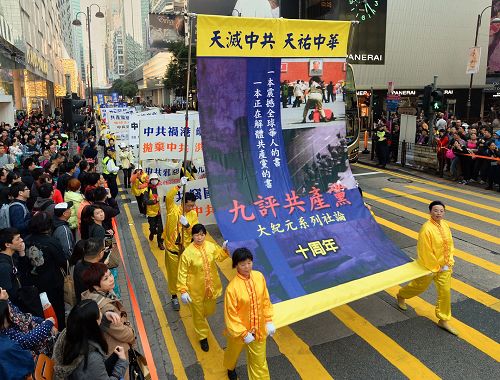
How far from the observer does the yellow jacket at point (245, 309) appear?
4.13 meters

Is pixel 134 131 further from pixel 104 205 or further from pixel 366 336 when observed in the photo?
pixel 366 336

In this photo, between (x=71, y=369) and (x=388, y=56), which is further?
(x=388, y=56)

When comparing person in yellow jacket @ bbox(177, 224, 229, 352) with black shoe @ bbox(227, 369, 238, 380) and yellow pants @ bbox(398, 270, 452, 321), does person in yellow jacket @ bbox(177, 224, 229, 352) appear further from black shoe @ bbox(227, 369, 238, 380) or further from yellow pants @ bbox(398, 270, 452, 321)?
yellow pants @ bbox(398, 270, 452, 321)

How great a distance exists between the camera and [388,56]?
115 feet

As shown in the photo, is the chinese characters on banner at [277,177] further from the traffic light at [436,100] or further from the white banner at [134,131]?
the traffic light at [436,100]

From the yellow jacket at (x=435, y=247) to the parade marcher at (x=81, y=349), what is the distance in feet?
13.5

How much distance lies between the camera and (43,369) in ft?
10.3

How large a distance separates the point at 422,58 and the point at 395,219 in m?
31.0

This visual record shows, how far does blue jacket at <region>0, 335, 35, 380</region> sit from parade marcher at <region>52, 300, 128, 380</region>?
1.01 ft

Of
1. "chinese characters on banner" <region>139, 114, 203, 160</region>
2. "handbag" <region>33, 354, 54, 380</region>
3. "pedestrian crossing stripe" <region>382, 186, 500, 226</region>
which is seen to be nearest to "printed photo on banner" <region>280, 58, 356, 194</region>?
"chinese characters on banner" <region>139, 114, 203, 160</region>

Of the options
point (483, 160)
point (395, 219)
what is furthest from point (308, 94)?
point (483, 160)

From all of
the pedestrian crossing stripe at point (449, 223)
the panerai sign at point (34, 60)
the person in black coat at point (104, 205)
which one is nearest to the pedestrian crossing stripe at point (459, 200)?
the pedestrian crossing stripe at point (449, 223)

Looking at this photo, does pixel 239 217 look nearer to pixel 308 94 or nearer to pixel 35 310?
pixel 308 94

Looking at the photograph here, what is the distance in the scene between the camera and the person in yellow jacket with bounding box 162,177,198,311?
602cm
